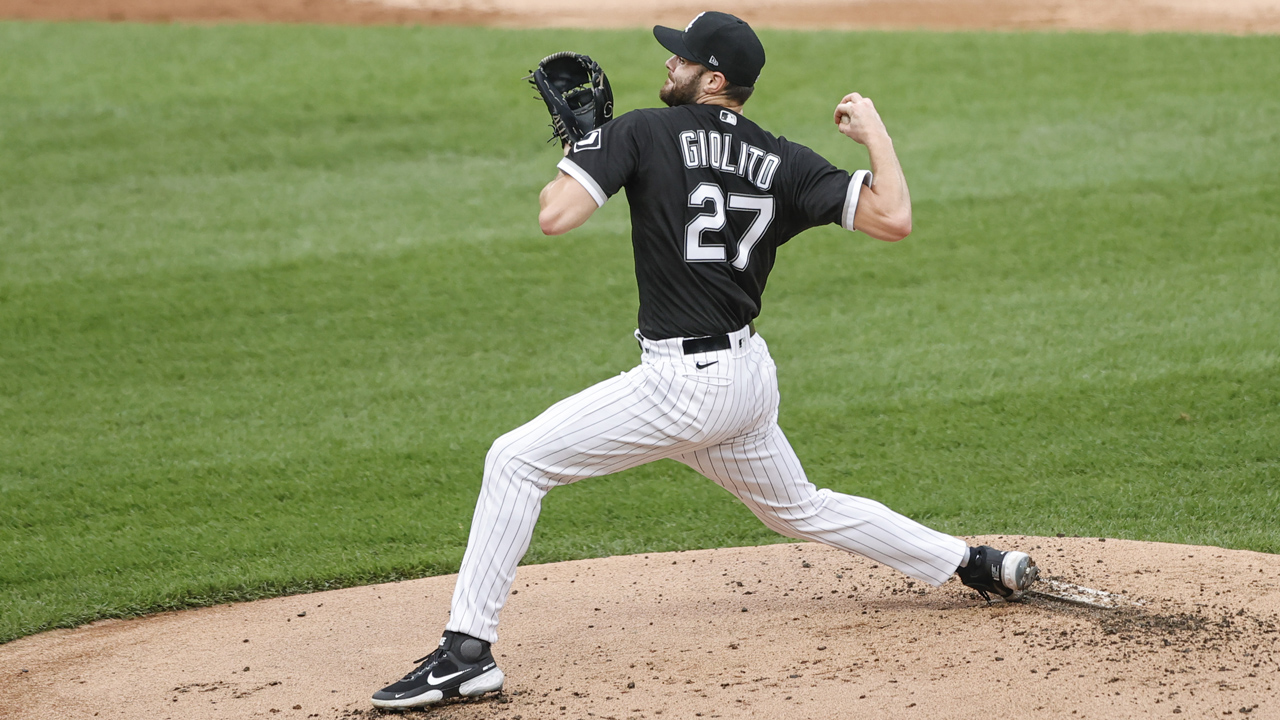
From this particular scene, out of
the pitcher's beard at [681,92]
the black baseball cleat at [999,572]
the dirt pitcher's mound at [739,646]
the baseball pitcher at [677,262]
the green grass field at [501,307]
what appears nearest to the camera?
the dirt pitcher's mound at [739,646]

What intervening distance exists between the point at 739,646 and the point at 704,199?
4.50 ft

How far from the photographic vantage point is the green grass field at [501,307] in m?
5.57

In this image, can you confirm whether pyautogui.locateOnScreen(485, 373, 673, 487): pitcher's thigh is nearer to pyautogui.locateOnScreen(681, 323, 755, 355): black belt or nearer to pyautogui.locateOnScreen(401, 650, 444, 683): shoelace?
pyautogui.locateOnScreen(681, 323, 755, 355): black belt

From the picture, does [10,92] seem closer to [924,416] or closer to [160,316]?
[160,316]

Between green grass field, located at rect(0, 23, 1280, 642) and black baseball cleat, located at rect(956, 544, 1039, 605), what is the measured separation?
1240 millimetres

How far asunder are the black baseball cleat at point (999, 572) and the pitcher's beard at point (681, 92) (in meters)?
1.66

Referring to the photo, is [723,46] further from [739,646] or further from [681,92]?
[739,646]

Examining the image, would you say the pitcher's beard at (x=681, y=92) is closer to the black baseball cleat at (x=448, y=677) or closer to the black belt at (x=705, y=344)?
the black belt at (x=705, y=344)

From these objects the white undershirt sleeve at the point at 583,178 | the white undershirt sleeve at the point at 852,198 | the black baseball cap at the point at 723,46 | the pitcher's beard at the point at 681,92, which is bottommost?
the white undershirt sleeve at the point at 852,198

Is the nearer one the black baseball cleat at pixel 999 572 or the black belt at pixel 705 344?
the black belt at pixel 705 344

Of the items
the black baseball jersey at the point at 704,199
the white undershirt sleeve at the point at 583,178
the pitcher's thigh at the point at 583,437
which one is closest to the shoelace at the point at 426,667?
the pitcher's thigh at the point at 583,437

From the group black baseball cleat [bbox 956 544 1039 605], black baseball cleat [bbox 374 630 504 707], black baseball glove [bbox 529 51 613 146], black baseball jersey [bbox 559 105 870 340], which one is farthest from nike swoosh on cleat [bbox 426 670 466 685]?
black baseball cleat [bbox 956 544 1039 605]

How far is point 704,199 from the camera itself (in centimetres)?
355

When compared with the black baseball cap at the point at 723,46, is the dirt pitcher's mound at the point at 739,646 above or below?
below
